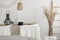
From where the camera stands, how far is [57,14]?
15.2 ft

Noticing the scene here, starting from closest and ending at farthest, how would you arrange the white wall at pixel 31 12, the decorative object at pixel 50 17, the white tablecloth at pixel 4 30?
the white tablecloth at pixel 4 30 < the decorative object at pixel 50 17 < the white wall at pixel 31 12

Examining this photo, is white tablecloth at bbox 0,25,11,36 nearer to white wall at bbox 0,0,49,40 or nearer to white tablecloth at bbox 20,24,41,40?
white tablecloth at bbox 20,24,41,40

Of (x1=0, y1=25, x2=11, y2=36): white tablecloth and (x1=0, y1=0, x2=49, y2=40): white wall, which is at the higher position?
→ (x1=0, y1=0, x2=49, y2=40): white wall

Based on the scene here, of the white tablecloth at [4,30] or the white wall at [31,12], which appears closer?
the white tablecloth at [4,30]

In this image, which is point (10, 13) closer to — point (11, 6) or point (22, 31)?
point (11, 6)

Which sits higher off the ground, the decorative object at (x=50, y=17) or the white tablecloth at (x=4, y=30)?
the decorative object at (x=50, y=17)

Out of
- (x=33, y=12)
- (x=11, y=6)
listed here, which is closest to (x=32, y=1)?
(x=33, y=12)

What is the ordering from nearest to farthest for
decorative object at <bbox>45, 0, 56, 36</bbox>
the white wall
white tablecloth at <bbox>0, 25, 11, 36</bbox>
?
white tablecloth at <bbox>0, 25, 11, 36</bbox> → decorative object at <bbox>45, 0, 56, 36</bbox> → the white wall

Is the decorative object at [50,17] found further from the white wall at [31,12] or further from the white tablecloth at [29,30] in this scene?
the white tablecloth at [29,30]

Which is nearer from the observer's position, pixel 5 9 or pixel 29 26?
pixel 29 26

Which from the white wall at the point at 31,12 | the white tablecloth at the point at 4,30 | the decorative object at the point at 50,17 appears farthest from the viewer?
the white wall at the point at 31,12

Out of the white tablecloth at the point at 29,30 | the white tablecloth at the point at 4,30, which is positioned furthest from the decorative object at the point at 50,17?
the white tablecloth at the point at 4,30

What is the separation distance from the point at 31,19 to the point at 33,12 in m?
0.22

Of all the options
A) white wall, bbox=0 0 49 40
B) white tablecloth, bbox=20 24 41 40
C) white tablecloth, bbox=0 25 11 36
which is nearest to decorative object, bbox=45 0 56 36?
white wall, bbox=0 0 49 40
